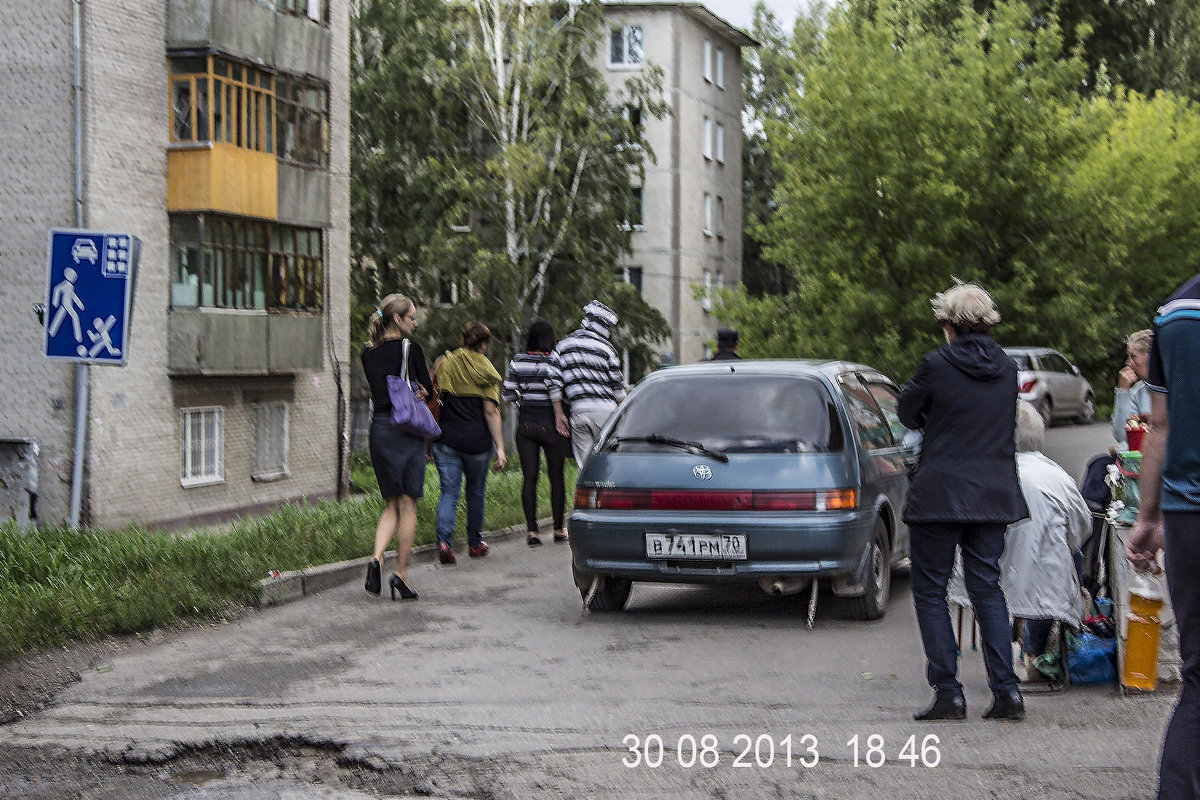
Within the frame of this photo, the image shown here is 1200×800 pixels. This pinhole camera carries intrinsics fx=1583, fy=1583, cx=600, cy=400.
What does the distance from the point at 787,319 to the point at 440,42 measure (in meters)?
14.5

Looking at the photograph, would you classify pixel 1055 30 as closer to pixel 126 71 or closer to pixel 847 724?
pixel 126 71

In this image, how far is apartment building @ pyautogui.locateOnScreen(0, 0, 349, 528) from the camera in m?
23.9

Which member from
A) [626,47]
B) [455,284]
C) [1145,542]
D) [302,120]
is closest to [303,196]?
[302,120]

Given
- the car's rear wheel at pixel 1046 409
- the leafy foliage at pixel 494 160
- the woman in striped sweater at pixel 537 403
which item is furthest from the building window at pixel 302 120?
the woman in striped sweater at pixel 537 403

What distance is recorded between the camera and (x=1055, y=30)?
35406 mm

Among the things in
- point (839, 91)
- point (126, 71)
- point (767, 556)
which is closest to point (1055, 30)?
point (839, 91)

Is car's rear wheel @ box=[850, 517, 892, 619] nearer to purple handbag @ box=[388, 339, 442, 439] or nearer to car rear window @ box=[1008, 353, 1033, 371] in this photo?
purple handbag @ box=[388, 339, 442, 439]

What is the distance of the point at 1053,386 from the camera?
1233 inches

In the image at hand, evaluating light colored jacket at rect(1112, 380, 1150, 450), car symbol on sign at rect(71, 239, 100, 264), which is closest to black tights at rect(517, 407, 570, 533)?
car symbol on sign at rect(71, 239, 100, 264)

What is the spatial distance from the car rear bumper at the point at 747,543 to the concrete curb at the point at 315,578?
2.40 meters

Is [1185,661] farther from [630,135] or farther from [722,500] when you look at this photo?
[630,135]

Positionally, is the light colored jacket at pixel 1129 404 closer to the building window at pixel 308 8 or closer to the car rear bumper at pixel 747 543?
the car rear bumper at pixel 747 543

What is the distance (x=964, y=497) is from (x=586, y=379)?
23.7 ft

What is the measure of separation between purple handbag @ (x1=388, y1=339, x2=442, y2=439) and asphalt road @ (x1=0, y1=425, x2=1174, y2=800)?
51.6 inches
